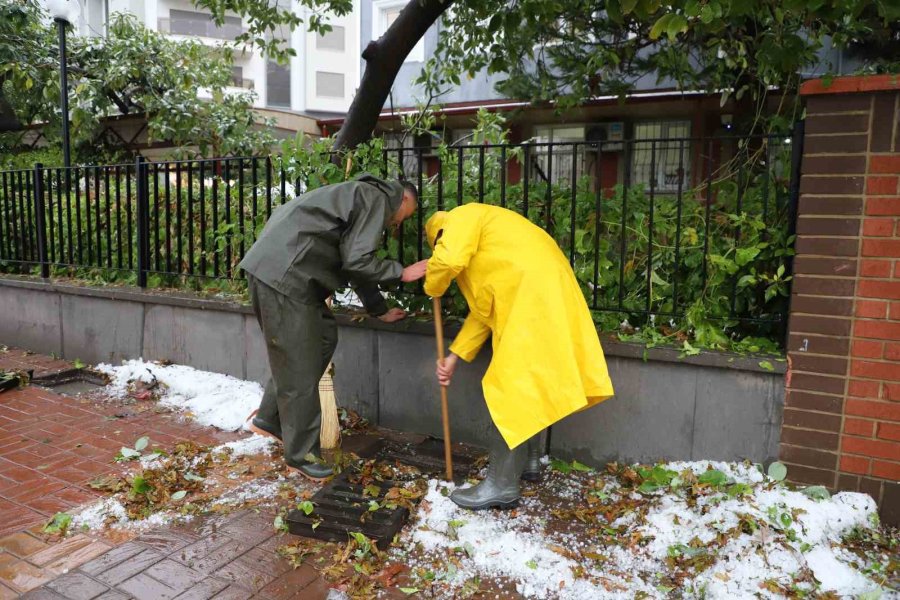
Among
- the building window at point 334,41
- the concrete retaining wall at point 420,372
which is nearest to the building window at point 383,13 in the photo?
the building window at point 334,41

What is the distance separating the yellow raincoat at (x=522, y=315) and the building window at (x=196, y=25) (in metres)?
28.4

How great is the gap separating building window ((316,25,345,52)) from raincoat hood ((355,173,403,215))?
28.2m

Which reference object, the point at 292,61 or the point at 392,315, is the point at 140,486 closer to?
the point at 392,315

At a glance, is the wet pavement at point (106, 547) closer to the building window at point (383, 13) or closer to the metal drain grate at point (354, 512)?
the metal drain grate at point (354, 512)

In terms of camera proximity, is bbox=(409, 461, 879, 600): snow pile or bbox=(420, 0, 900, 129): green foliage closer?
bbox=(409, 461, 879, 600): snow pile

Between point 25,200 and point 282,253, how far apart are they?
619 centimetres

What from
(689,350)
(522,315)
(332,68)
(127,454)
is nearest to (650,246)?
(689,350)

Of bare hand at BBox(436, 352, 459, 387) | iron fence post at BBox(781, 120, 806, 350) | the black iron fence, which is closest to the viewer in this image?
iron fence post at BBox(781, 120, 806, 350)

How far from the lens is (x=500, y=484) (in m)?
3.35

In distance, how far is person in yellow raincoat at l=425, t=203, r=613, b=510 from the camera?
10.1ft

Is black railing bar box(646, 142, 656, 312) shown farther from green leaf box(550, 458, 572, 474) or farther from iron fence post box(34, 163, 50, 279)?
iron fence post box(34, 163, 50, 279)

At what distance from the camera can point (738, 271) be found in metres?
3.62

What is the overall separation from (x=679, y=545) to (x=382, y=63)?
4.53m

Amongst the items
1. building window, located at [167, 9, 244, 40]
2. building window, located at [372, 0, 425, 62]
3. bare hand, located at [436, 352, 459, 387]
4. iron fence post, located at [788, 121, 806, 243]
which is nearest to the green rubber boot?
bare hand, located at [436, 352, 459, 387]
